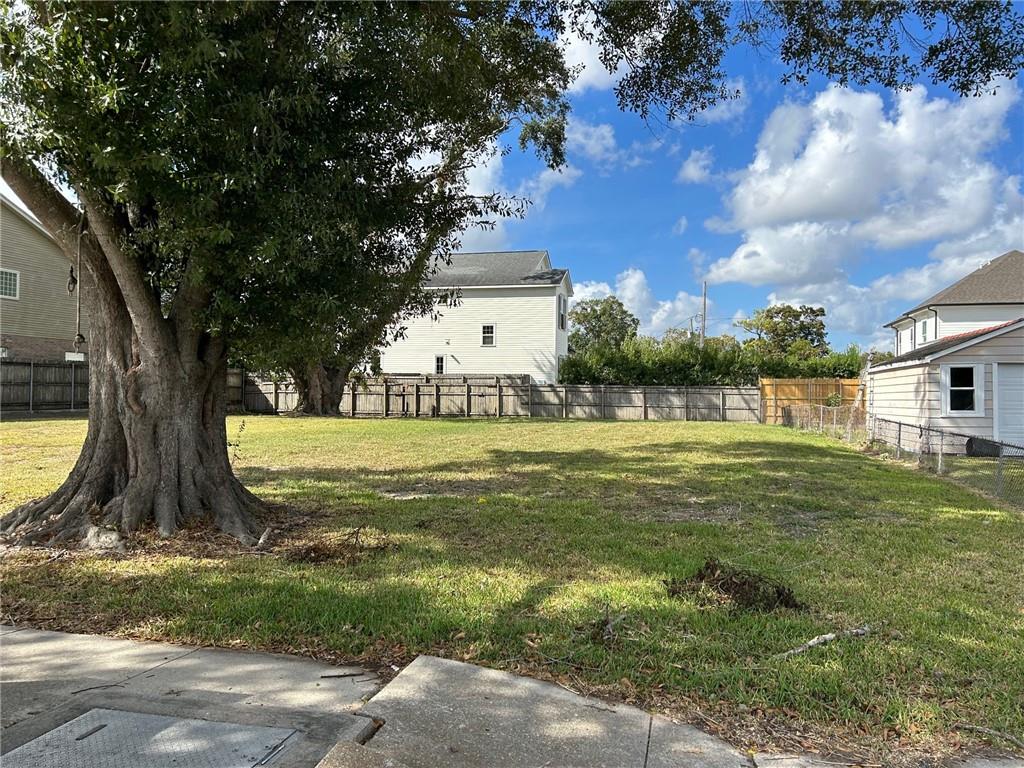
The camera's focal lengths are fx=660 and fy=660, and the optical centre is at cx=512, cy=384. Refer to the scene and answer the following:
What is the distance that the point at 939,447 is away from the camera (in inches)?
481

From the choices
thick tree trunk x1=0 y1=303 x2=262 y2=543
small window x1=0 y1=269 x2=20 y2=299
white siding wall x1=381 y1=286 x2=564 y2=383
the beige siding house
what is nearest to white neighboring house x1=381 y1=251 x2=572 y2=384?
white siding wall x1=381 y1=286 x2=564 y2=383

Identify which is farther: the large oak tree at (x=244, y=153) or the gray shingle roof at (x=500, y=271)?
the gray shingle roof at (x=500, y=271)

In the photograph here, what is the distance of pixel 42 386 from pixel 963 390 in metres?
27.2

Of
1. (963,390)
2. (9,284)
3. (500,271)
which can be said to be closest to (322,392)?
(500,271)

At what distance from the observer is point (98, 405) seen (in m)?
6.30

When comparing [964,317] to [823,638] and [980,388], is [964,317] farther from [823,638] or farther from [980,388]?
[823,638]

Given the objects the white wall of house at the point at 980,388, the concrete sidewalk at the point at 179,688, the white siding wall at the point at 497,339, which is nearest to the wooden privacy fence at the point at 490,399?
the white siding wall at the point at 497,339

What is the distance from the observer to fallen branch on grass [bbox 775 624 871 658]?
3469 mm

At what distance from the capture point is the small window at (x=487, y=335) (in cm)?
3061

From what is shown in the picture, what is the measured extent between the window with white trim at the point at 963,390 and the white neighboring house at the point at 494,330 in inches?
678

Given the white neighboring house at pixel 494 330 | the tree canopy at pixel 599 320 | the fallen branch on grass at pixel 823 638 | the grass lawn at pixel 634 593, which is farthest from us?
the tree canopy at pixel 599 320

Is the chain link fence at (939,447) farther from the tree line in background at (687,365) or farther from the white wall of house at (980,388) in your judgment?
the tree line in background at (687,365)

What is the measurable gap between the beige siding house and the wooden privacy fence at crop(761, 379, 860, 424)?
25.0 meters

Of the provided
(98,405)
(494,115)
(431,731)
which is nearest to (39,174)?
(98,405)
